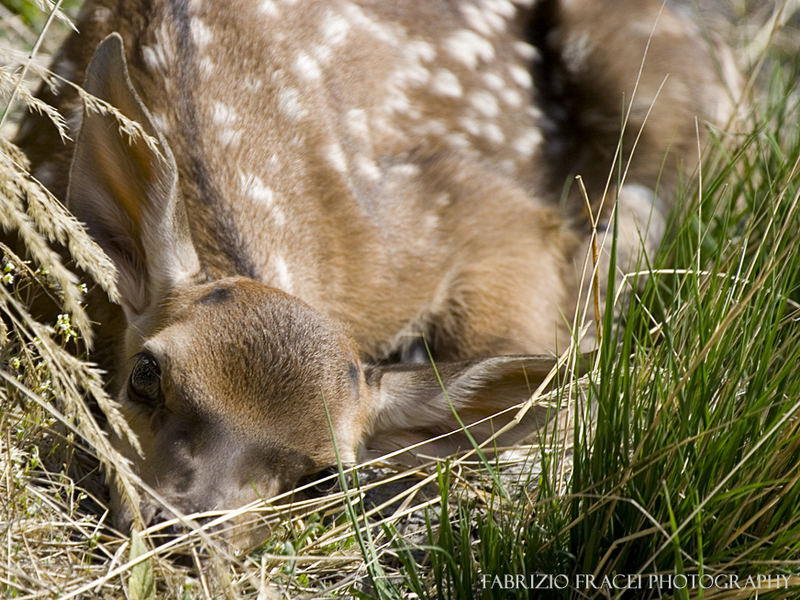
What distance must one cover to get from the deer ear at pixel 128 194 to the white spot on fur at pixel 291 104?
78 cm

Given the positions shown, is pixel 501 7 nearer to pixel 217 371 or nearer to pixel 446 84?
pixel 446 84

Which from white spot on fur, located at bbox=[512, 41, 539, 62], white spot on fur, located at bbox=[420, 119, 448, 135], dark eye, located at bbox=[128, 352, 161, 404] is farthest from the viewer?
white spot on fur, located at bbox=[512, 41, 539, 62]

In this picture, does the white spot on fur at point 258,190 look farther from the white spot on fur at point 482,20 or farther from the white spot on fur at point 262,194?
the white spot on fur at point 482,20

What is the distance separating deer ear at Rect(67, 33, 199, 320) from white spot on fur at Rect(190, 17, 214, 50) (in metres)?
0.65

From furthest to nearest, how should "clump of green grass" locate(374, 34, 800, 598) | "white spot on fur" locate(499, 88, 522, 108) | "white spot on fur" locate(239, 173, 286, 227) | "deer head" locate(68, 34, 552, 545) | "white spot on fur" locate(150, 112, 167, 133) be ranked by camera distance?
"white spot on fur" locate(499, 88, 522, 108)
"white spot on fur" locate(239, 173, 286, 227)
"white spot on fur" locate(150, 112, 167, 133)
"deer head" locate(68, 34, 552, 545)
"clump of green grass" locate(374, 34, 800, 598)

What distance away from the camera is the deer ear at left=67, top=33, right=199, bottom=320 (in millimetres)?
2590

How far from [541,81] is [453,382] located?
6.63ft

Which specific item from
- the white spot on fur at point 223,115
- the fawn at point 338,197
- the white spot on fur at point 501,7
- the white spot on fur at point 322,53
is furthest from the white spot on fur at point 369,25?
the white spot on fur at point 223,115

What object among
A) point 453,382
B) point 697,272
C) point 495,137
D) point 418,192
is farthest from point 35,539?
point 495,137

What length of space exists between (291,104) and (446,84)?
74 cm

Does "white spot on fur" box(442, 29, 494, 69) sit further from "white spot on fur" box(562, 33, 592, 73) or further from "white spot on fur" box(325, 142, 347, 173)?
"white spot on fur" box(325, 142, 347, 173)

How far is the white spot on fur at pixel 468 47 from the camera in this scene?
3982 millimetres

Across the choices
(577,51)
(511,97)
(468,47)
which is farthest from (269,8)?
(577,51)

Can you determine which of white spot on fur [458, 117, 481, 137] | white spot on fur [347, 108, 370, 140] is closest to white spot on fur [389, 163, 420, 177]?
white spot on fur [347, 108, 370, 140]
